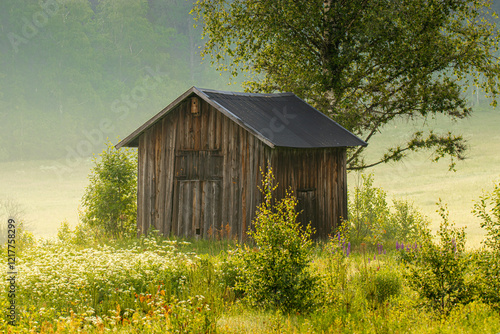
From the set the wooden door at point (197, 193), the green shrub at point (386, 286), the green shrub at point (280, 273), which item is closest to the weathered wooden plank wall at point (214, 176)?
the wooden door at point (197, 193)

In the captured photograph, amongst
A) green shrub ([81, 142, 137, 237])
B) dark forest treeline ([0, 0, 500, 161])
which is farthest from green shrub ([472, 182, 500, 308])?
dark forest treeline ([0, 0, 500, 161])

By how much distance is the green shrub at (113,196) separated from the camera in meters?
20.3

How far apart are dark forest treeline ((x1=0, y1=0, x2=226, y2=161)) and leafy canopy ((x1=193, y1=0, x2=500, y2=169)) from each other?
5395 cm

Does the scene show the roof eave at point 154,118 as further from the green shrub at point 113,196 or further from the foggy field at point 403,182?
the foggy field at point 403,182

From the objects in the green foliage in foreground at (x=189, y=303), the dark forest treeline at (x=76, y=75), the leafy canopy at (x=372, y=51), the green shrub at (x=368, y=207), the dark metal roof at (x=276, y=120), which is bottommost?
the green foliage in foreground at (x=189, y=303)

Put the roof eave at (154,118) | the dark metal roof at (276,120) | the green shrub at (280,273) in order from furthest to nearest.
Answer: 1. the roof eave at (154,118)
2. the dark metal roof at (276,120)
3. the green shrub at (280,273)

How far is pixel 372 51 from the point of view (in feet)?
71.1

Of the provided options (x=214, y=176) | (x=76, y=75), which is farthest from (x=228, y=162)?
(x=76, y=75)

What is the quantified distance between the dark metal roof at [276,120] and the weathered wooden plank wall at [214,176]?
414 millimetres

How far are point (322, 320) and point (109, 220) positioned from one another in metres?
13.4

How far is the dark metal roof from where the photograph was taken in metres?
15.9

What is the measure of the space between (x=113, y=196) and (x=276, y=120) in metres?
6.80

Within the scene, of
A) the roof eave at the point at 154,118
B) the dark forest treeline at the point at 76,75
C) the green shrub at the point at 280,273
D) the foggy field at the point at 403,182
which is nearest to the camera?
the green shrub at the point at 280,273

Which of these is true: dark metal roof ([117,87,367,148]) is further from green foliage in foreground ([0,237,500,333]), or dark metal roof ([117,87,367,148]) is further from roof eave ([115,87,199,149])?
green foliage in foreground ([0,237,500,333])
